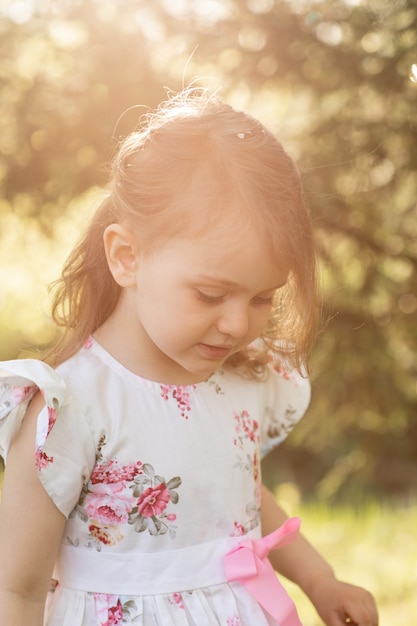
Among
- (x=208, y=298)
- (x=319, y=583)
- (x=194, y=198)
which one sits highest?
(x=194, y=198)

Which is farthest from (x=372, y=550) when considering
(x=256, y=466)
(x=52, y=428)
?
(x=52, y=428)

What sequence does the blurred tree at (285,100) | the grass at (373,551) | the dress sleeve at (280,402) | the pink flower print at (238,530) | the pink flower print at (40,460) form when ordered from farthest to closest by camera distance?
the grass at (373,551)
the blurred tree at (285,100)
the dress sleeve at (280,402)
the pink flower print at (238,530)
the pink flower print at (40,460)

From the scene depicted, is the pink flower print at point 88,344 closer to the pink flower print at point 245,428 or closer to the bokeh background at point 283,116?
the pink flower print at point 245,428

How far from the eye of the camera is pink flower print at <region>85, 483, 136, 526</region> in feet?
4.75

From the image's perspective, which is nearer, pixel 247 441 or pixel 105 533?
pixel 105 533

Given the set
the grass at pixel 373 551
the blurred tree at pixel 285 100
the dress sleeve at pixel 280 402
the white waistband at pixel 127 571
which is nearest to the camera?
the white waistband at pixel 127 571

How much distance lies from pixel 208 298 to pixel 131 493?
12.6 inches

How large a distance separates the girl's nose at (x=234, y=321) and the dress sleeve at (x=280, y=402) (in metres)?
0.39

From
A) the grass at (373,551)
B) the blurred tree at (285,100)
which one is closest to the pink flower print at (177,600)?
the blurred tree at (285,100)

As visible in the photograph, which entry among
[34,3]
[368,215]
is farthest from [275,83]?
[34,3]

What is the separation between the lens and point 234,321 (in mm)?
1408

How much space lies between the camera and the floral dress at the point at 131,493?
1.40 meters

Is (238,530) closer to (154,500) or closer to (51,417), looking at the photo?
(154,500)

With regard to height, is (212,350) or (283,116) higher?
(283,116)
